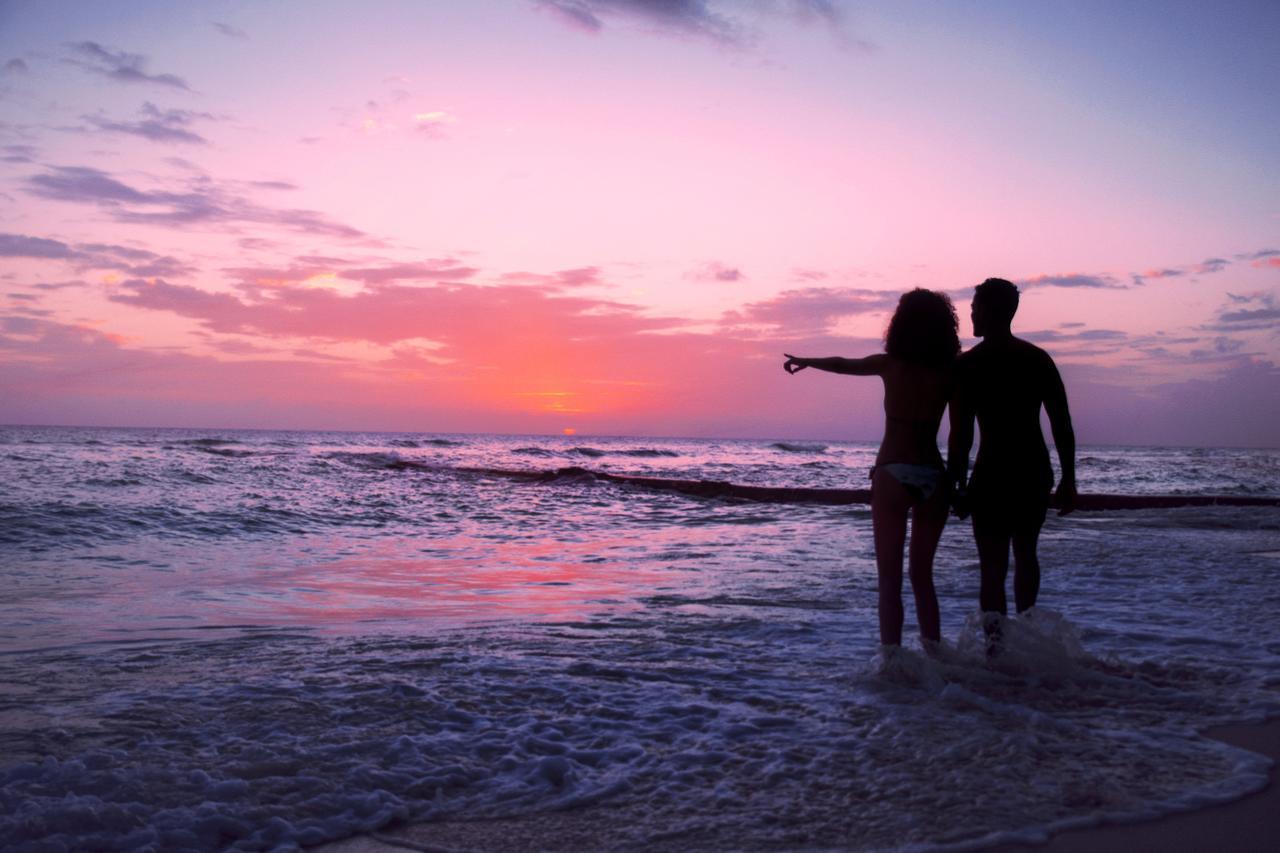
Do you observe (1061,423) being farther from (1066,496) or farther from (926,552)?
(926,552)

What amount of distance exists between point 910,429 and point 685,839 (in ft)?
7.91

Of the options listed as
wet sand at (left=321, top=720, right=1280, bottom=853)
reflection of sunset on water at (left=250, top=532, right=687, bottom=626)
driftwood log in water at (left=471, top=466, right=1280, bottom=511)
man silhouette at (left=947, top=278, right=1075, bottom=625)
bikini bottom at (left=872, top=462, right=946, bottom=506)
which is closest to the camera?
wet sand at (left=321, top=720, right=1280, bottom=853)

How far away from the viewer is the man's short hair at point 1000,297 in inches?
171

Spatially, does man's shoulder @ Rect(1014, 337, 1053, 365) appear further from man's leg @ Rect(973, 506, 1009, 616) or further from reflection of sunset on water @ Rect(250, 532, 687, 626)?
reflection of sunset on water @ Rect(250, 532, 687, 626)

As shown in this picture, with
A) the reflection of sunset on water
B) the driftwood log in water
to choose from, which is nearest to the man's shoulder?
the reflection of sunset on water

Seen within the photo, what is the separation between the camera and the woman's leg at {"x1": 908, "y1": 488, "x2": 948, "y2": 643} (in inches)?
166

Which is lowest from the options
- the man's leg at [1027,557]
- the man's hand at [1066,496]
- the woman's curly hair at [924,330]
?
the man's leg at [1027,557]

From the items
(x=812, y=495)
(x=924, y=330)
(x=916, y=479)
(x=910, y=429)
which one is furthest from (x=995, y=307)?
(x=812, y=495)

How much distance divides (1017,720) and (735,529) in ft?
30.6

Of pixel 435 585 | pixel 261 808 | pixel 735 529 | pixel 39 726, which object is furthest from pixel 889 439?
pixel 735 529

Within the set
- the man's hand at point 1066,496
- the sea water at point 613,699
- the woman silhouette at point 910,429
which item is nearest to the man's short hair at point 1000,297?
the woman silhouette at point 910,429

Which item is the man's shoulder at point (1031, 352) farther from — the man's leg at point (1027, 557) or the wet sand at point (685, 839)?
the wet sand at point (685, 839)

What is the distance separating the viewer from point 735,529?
41.8ft

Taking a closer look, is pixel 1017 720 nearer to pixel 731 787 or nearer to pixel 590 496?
pixel 731 787
